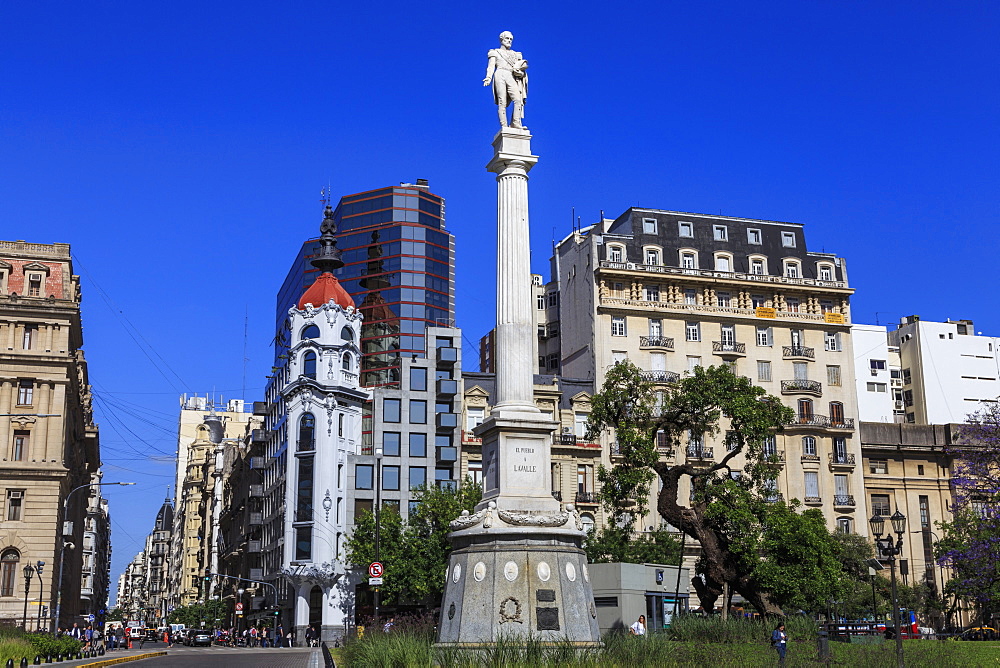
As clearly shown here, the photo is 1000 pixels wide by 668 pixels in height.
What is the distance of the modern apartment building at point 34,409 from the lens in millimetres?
57562

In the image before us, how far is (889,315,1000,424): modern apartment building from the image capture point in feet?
285

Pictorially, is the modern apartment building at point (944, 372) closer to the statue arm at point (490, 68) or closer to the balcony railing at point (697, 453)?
the balcony railing at point (697, 453)

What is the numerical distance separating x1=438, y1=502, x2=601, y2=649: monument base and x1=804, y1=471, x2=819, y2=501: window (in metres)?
48.5

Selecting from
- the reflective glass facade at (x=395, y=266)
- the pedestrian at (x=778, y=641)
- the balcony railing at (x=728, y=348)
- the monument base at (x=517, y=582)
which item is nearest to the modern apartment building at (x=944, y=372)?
the balcony railing at (x=728, y=348)

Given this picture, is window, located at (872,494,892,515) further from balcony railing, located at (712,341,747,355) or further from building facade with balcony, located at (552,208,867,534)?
balcony railing, located at (712,341,747,355)

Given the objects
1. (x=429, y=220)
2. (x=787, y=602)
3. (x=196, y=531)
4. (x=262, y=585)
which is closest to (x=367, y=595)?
(x=262, y=585)

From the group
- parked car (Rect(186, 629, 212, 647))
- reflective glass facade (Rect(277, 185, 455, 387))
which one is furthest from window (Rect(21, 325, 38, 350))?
reflective glass facade (Rect(277, 185, 455, 387))

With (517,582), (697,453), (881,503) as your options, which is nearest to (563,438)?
(697,453)

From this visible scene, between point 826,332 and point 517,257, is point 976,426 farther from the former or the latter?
point 826,332

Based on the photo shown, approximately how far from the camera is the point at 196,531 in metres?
147

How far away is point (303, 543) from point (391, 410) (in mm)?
10448

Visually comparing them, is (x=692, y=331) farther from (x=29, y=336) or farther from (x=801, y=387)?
(x=29, y=336)

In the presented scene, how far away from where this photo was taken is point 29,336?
198ft

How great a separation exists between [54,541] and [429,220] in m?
49.9
